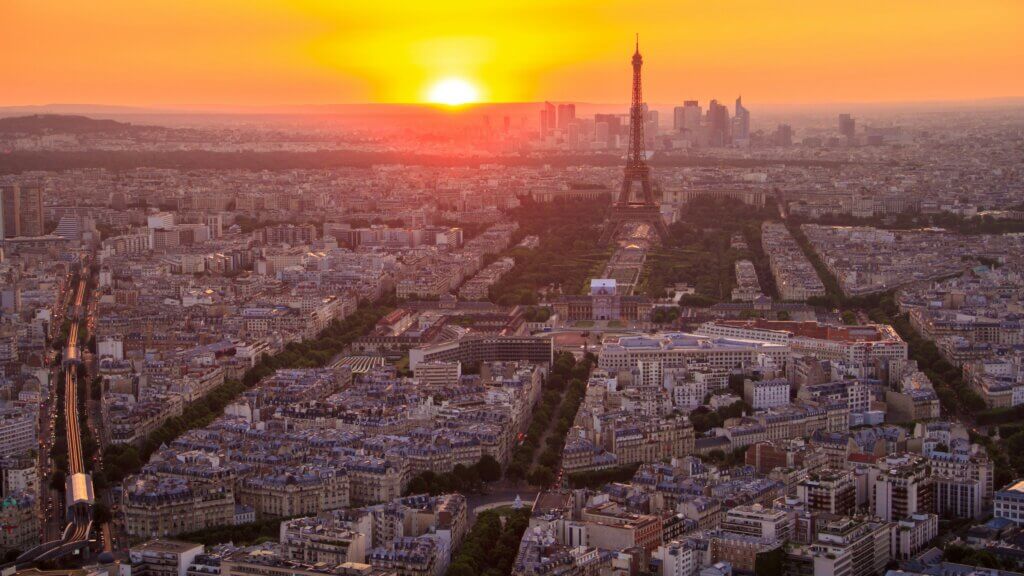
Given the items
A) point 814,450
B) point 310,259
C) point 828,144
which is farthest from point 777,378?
point 828,144

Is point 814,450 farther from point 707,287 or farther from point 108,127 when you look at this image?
point 108,127

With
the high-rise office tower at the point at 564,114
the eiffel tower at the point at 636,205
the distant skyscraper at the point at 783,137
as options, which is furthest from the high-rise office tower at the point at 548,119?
the eiffel tower at the point at 636,205

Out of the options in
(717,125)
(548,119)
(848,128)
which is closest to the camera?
(717,125)

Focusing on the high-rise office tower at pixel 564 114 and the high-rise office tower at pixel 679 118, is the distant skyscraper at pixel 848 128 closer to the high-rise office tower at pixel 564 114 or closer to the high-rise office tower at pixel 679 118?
the high-rise office tower at pixel 679 118

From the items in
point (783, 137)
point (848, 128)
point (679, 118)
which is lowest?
point (783, 137)

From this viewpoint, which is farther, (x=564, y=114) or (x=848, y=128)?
(x=564, y=114)

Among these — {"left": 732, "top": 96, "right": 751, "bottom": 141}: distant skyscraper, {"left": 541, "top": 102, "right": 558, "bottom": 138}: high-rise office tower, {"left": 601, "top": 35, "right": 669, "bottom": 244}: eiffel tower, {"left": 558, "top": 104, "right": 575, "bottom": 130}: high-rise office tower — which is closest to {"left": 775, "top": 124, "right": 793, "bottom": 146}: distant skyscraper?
{"left": 732, "top": 96, "right": 751, "bottom": 141}: distant skyscraper

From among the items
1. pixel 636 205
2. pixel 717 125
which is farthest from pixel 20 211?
pixel 717 125

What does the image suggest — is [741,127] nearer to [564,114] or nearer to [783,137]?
[783,137]

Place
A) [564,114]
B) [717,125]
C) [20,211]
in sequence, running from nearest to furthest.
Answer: [20,211]
[717,125]
[564,114]
